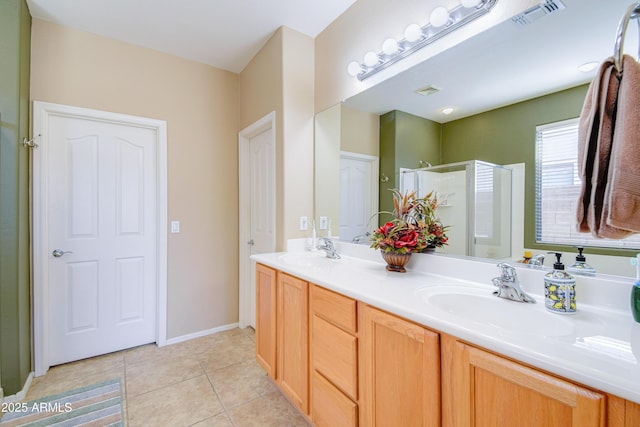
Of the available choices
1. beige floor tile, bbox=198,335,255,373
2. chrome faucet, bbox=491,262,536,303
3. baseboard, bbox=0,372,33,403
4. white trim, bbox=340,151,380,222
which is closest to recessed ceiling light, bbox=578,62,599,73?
chrome faucet, bbox=491,262,536,303

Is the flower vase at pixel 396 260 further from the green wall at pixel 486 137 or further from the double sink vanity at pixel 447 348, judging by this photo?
the green wall at pixel 486 137

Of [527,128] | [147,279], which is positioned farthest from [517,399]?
[147,279]

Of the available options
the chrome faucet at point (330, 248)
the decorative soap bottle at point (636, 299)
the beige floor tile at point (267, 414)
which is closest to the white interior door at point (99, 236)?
the beige floor tile at point (267, 414)

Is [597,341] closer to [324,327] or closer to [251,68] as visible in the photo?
[324,327]

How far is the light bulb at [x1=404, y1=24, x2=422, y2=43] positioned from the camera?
1508 mm

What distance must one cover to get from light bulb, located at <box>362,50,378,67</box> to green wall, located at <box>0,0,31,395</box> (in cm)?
221

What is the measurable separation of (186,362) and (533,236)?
2521 millimetres

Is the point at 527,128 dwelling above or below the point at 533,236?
above

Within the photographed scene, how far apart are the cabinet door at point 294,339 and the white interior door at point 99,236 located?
1.55 m

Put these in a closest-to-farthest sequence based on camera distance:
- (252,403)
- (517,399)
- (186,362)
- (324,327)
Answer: (517,399), (324,327), (252,403), (186,362)

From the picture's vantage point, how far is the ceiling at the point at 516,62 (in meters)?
0.99

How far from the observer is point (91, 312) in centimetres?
230

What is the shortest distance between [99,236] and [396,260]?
2416 mm

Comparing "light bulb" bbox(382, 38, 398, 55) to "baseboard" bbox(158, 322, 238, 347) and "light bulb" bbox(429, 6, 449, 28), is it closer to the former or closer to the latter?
"light bulb" bbox(429, 6, 449, 28)
